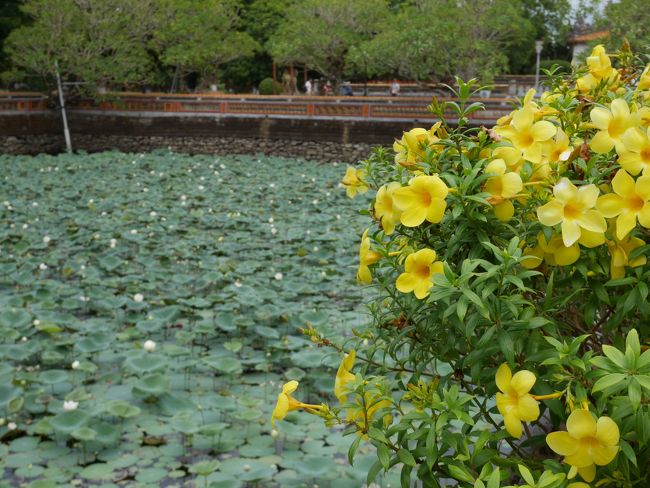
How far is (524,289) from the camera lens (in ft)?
3.64

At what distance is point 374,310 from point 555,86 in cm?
68

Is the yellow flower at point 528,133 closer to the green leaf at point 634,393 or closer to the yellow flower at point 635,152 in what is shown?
the yellow flower at point 635,152

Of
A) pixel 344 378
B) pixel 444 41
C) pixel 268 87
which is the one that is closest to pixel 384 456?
pixel 344 378

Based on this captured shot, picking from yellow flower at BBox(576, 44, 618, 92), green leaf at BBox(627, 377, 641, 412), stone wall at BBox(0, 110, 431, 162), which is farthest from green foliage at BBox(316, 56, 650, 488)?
stone wall at BBox(0, 110, 431, 162)

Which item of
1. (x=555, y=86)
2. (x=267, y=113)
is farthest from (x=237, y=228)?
(x=267, y=113)

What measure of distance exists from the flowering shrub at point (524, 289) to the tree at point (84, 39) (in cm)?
1324

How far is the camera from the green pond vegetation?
278 centimetres

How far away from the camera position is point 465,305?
1106 mm

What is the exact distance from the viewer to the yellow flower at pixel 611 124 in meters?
1.23

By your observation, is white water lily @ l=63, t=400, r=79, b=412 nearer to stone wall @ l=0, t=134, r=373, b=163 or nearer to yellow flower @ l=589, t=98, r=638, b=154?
yellow flower @ l=589, t=98, r=638, b=154

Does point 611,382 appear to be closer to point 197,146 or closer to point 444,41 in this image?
point 444,41

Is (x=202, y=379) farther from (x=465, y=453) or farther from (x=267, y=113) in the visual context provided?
(x=267, y=113)

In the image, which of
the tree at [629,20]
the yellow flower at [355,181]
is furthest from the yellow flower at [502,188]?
the tree at [629,20]

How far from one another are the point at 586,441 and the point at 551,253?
12.6 inches
